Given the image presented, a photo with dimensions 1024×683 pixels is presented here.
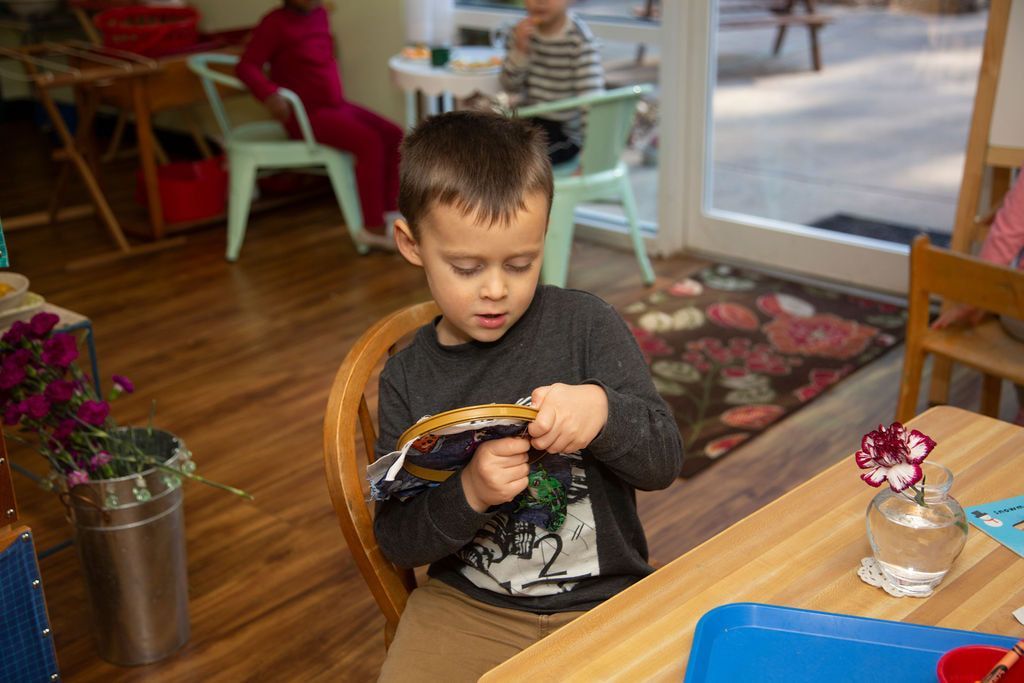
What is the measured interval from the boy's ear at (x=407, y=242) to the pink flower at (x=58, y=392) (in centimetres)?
77

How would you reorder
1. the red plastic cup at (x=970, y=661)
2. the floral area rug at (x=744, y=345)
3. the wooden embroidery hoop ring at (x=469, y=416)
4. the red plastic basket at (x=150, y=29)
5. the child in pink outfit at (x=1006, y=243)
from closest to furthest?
the red plastic cup at (x=970, y=661)
the wooden embroidery hoop ring at (x=469, y=416)
the child in pink outfit at (x=1006, y=243)
the floral area rug at (x=744, y=345)
the red plastic basket at (x=150, y=29)

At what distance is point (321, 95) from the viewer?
4164 mm

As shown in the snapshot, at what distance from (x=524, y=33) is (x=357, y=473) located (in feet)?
8.61

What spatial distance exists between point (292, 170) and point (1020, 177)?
10.8ft

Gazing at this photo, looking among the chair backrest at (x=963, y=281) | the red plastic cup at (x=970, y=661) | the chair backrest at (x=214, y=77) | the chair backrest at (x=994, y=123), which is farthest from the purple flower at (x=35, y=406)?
the chair backrest at (x=214, y=77)

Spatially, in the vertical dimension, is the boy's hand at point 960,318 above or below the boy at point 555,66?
below

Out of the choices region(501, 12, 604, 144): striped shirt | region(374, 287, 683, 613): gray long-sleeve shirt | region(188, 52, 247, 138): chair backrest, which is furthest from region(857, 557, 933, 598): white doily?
region(188, 52, 247, 138): chair backrest

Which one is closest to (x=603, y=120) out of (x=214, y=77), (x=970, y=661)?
(x=214, y=77)

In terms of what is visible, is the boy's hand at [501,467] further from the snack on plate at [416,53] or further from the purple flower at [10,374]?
the snack on plate at [416,53]

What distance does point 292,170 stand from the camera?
4.81 meters

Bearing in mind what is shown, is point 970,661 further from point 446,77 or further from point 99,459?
point 446,77

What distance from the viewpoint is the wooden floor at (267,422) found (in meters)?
2.03

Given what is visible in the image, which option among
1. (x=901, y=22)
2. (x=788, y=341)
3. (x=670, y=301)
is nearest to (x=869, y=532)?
(x=788, y=341)

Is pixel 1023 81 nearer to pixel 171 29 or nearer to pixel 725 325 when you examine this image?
pixel 725 325
